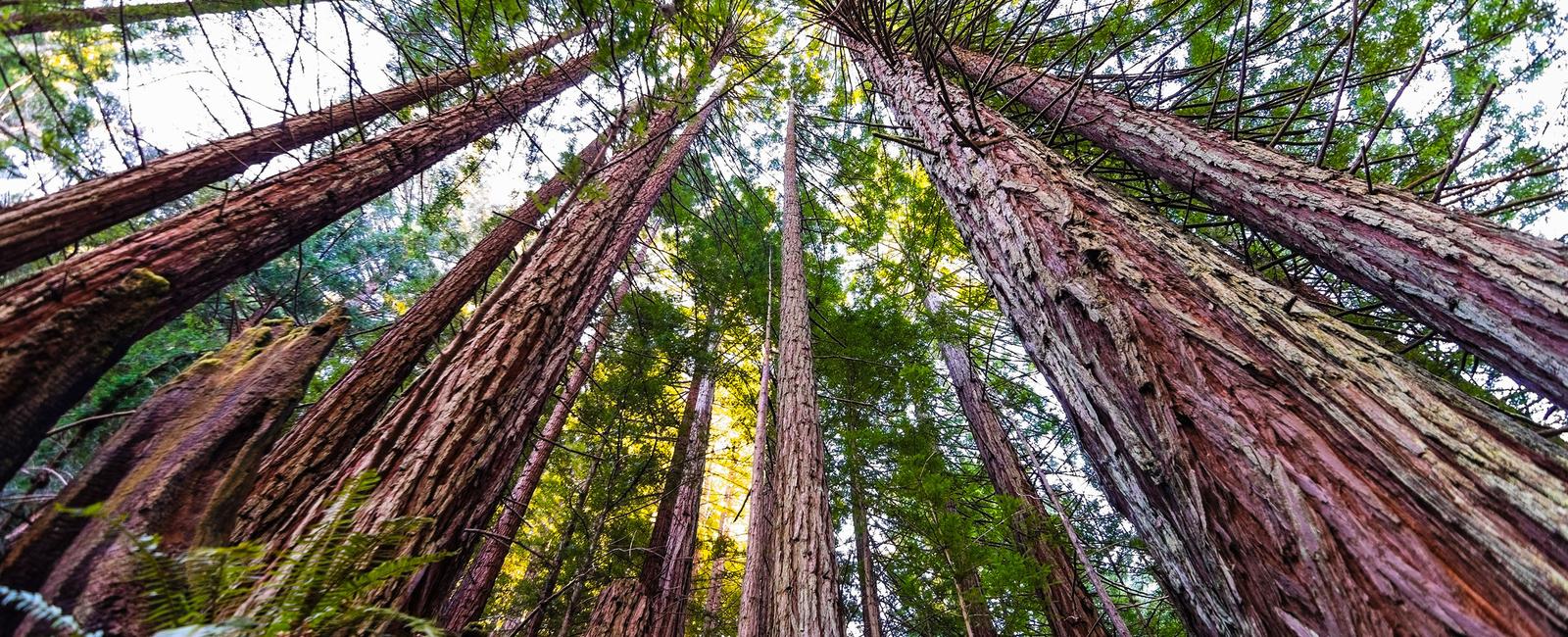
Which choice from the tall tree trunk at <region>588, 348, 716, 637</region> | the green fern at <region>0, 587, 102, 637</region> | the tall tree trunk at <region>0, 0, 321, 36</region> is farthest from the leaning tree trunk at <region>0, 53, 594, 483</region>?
the tall tree trunk at <region>588, 348, 716, 637</region>

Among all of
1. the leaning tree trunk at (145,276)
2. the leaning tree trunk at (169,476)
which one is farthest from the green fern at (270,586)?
the leaning tree trunk at (145,276)

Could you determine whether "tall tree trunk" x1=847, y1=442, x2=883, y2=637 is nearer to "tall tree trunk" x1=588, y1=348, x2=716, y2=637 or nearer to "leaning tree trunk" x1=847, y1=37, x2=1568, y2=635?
"tall tree trunk" x1=588, y1=348, x2=716, y2=637

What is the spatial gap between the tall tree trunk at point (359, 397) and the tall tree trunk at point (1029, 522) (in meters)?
3.97

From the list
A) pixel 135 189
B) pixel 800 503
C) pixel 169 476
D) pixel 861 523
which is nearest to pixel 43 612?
pixel 169 476

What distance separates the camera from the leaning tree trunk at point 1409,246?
1.57 metres

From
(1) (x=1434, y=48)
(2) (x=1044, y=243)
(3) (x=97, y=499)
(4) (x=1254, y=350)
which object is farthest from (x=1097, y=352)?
(1) (x=1434, y=48)

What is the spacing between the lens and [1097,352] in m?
1.38

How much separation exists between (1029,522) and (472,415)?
12.9 ft

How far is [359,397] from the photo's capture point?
3.59m

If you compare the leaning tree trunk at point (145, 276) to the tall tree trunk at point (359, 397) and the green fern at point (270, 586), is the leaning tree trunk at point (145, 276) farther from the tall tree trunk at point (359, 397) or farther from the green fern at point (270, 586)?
the tall tree trunk at point (359, 397)

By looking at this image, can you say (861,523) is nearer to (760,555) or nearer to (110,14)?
(760,555)

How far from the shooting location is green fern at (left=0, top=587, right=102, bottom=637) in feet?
2.75

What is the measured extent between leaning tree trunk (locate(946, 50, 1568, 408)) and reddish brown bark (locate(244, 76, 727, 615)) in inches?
95.8

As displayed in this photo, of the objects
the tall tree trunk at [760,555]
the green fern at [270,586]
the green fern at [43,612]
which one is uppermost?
the tall tree trunk at [760,555]
